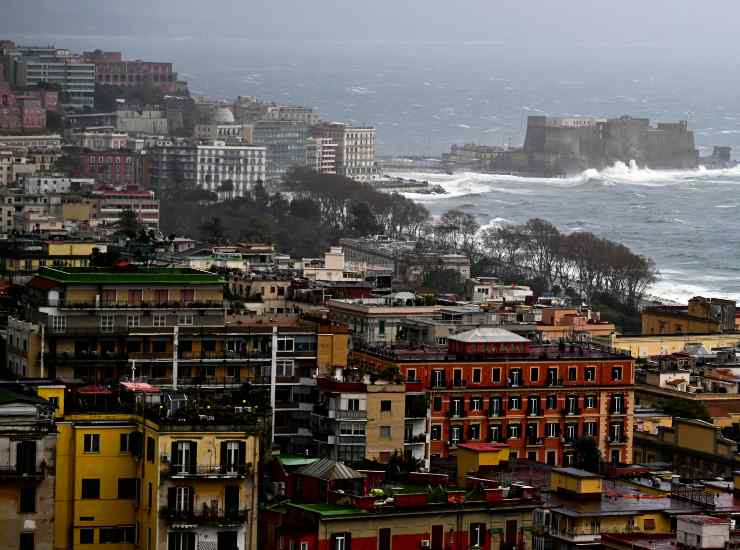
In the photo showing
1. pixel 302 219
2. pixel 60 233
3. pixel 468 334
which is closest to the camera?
pixel 468 334

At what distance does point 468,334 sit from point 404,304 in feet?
23.2

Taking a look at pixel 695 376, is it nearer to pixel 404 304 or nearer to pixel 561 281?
pixel 404 304

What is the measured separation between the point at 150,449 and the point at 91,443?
2.81ft

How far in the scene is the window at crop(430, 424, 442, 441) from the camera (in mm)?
44219

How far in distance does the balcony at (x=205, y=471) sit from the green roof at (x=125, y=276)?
11501 mm

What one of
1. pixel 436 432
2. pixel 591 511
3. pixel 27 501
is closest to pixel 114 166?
pixel 436 432

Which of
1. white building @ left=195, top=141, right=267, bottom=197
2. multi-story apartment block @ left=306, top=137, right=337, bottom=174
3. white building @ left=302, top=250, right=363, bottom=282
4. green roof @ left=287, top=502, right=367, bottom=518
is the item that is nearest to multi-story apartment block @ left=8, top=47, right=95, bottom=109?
multi-story apartment block @ left=306, top=137, right=337, bottom=174

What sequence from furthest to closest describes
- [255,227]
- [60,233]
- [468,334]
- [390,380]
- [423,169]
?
1. [423,169]
2. [255,227]
3. [60,233]
4. [468,334]
5. [390,380]

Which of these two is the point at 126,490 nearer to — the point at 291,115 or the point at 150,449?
the point at 150,449

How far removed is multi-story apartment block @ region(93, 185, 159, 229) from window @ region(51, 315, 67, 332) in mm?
48675

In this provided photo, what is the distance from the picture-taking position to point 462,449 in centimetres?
3597

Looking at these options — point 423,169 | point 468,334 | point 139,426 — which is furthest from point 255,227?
point 423,169

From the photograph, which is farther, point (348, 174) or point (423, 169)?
point (423, 169)

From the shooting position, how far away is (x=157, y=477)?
31.8 meters
